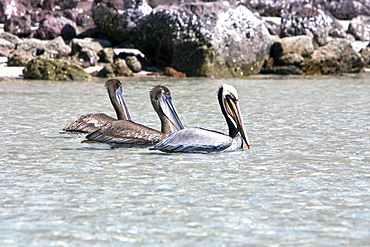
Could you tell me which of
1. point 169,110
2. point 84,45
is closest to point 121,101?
point 169,110

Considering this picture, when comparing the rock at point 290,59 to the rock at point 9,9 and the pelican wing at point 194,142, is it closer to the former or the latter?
the rock at point 9,9

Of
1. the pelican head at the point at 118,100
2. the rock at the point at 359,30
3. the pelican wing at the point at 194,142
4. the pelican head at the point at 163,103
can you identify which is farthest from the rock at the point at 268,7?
the pelican wing at the point at 194,142

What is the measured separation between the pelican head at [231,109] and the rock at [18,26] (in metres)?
17.9

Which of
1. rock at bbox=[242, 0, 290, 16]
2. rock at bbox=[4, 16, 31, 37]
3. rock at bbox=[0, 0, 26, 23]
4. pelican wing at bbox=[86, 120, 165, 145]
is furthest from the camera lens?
rock at bbox=[242, 0, 290, 16]

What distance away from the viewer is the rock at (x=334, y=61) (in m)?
23.0

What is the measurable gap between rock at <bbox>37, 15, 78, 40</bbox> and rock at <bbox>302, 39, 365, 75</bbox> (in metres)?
8.37

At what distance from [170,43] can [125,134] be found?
13.7 metres

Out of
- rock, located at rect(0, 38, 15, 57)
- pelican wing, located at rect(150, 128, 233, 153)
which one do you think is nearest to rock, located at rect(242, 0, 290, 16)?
rock, located at rect(0, 38, 15, 57)

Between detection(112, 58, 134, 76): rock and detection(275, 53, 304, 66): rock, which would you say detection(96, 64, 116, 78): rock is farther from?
detection(275, 53, 304, 66): rock

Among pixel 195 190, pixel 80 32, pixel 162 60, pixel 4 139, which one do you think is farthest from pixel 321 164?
pixel 80 32

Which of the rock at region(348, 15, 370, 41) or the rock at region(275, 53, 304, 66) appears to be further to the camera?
the rock at region(348, 15, 370, 41)

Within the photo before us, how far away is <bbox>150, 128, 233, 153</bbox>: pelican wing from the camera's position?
7.45m

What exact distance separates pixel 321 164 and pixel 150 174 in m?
1.82

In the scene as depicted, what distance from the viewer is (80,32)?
2531 cm
